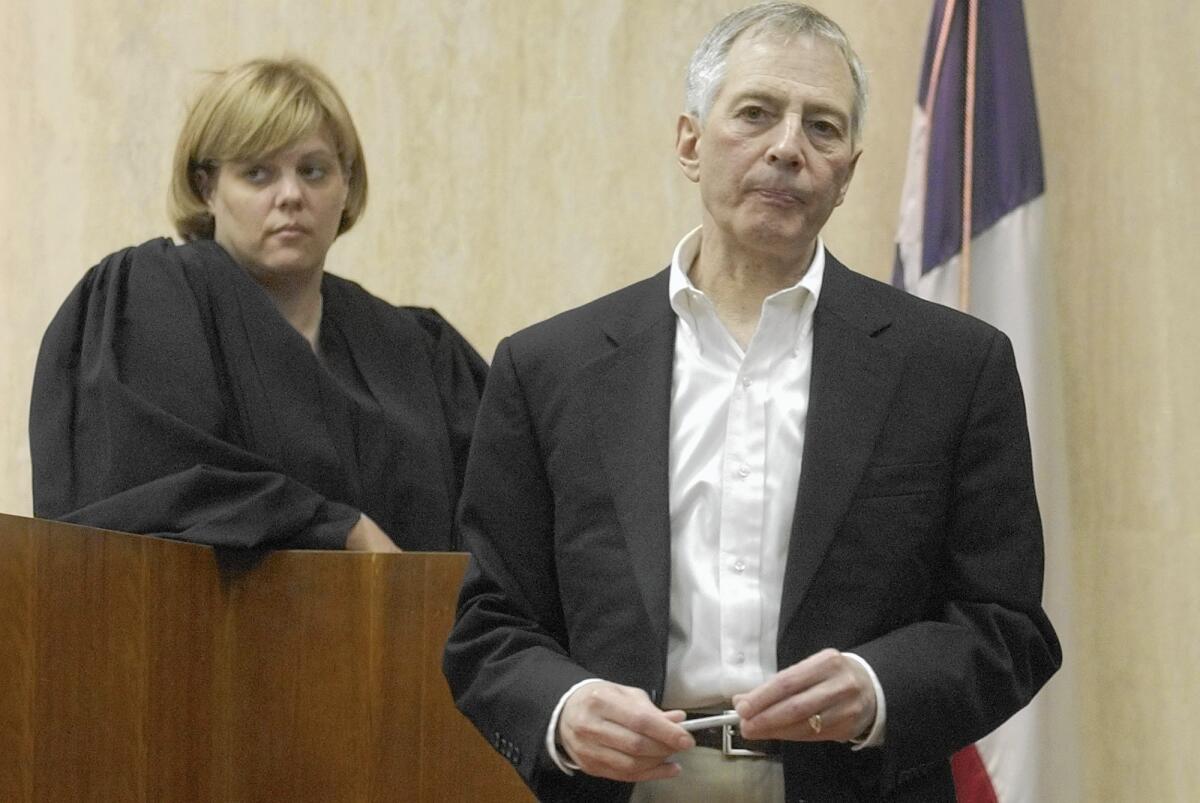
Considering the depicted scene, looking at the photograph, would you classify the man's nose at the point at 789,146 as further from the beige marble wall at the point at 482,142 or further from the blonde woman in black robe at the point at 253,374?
the beige marble wall at the point at 482,142

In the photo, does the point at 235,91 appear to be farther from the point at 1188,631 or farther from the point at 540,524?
the point at 1188,631

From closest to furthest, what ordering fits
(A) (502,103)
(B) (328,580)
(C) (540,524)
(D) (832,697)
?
(D) (832,697) < (C) (540,524) < (B) (328,580) < (A) (502,103)

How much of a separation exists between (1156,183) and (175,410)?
2.27 metres

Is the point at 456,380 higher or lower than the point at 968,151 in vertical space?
lower

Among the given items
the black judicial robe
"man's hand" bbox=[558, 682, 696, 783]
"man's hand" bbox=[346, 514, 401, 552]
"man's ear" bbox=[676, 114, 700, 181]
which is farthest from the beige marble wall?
"man's hand" bbox=[558, 682, 696, 783]

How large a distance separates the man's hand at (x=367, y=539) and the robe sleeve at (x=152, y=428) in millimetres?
16

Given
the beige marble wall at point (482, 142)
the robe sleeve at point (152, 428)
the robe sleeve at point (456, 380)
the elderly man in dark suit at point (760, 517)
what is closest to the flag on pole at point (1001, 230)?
the beige marble wall at point (482, 142)

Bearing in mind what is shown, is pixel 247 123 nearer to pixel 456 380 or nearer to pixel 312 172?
pixel 312 172

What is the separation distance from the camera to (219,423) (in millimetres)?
3240

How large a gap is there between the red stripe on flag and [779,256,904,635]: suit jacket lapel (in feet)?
6.45

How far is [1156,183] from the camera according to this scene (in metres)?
4.18

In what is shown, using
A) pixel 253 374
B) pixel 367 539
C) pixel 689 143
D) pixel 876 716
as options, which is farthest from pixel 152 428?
pixel 876 716

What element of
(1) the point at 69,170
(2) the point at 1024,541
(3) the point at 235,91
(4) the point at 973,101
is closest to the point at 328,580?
(3) the point at 235,91

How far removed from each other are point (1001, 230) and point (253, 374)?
5.60 ft
